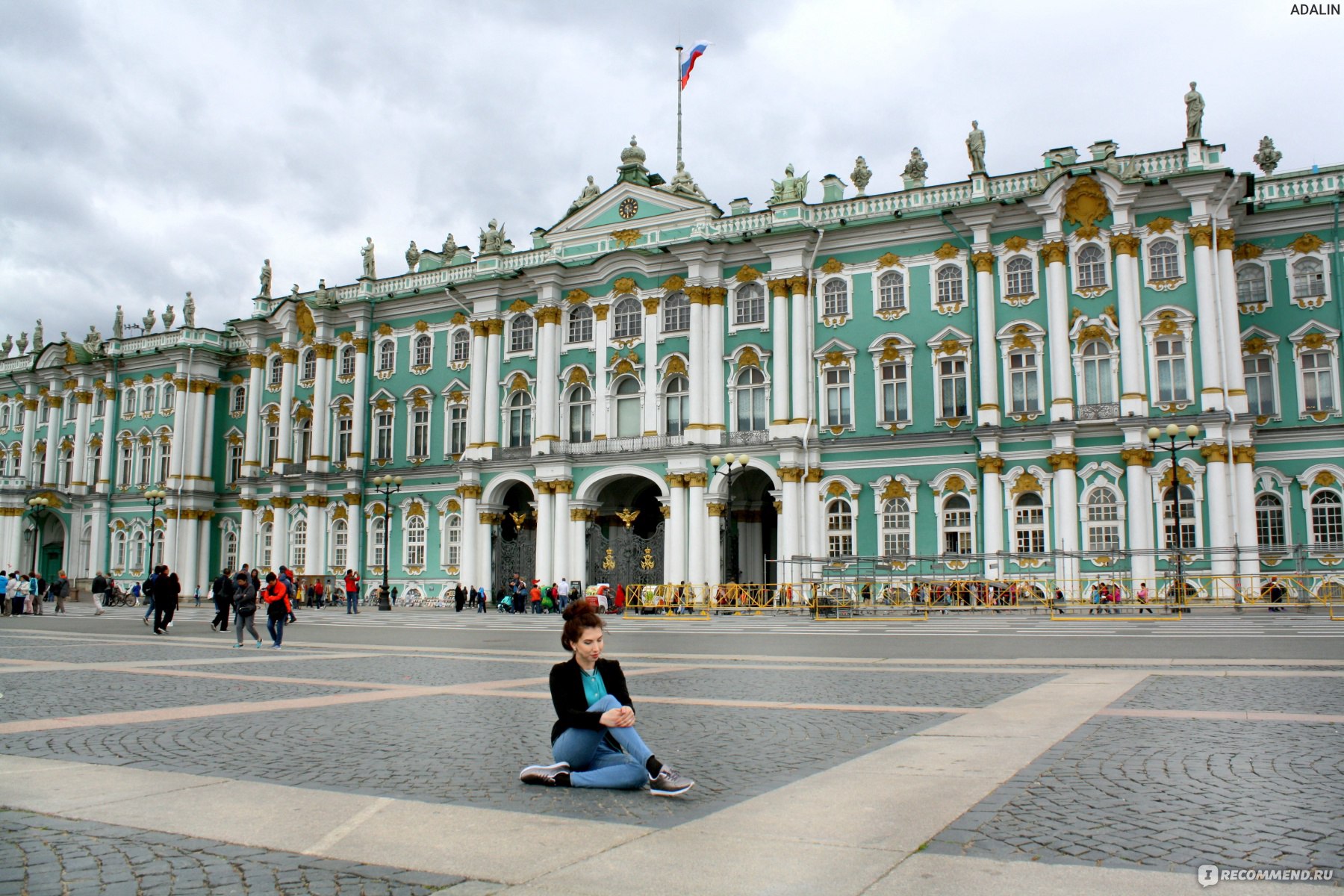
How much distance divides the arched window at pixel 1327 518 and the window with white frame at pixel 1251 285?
24.1 ft

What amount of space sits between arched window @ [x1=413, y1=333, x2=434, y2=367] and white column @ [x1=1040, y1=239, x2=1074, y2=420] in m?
29.7

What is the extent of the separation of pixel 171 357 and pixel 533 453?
29.0 metres

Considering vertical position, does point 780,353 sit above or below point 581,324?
below

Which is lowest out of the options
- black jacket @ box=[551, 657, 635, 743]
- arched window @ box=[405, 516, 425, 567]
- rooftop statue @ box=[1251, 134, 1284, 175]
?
black jacket @ box=[551, 657, 635, 743]

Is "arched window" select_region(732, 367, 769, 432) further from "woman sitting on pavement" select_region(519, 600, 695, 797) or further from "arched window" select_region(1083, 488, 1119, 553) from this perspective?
"woman sitting on pavement" select_region(519, 600, 695, 797)

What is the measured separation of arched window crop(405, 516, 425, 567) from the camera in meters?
53.9

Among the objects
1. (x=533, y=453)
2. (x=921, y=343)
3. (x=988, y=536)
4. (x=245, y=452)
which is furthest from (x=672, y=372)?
(x=245, y=452)

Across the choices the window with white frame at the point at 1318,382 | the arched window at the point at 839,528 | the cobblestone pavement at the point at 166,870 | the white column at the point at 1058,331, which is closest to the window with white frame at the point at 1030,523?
the white column at the point at 1058,331

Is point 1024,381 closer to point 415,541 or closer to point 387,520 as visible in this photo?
point 387,520

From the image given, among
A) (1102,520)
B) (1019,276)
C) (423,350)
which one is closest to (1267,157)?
(1019,276)

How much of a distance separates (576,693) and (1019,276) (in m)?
38.5

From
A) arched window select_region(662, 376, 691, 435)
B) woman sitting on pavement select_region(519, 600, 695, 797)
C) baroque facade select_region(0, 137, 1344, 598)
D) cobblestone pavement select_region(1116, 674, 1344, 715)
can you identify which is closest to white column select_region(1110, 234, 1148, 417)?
baroque facade select_region(0, 137, 1344, 598)

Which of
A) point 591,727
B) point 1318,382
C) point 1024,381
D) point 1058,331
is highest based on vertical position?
point 1058,331

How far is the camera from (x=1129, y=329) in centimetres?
3984
